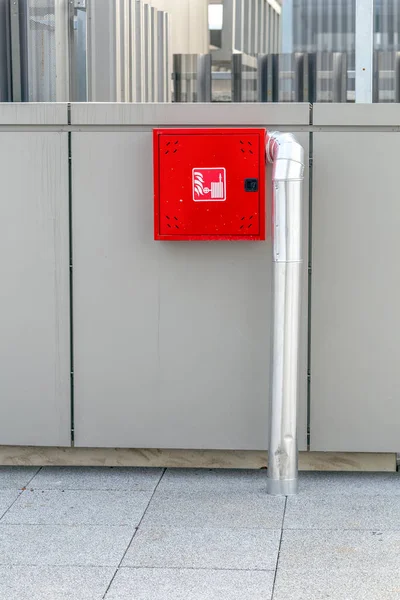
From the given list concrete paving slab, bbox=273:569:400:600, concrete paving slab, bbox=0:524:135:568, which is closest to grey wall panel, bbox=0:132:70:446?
concrete paving slab, bbox=0:524:135:568

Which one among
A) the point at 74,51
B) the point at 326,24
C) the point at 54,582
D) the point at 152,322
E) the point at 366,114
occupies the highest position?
the point at 326,24

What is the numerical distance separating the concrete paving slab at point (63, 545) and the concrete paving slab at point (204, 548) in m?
0.08

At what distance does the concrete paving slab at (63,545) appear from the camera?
163 inches

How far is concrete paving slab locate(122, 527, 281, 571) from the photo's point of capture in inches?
161

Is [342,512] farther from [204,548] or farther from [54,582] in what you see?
[54,582]

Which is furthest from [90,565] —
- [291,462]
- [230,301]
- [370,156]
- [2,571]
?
[370,156]

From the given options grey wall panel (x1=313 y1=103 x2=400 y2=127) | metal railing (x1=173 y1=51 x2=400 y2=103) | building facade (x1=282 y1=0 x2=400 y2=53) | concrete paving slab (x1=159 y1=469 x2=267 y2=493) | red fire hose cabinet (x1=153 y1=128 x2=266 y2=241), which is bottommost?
concrete paving slab (x1=159 y1=469 x2=267 y2=493)

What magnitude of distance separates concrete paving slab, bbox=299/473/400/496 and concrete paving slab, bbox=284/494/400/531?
0.22ft

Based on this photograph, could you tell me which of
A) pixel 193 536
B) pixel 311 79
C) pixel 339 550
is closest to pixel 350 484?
pixel 339 550

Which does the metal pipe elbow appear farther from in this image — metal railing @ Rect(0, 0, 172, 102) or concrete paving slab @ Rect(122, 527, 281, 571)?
metal railing @ Rect(0, 0, 172, 102)

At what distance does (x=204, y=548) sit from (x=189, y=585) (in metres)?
0.40

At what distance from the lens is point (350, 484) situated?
5.19m

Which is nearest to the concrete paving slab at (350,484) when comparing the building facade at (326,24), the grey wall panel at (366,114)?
the grey wall panel at (366,114)

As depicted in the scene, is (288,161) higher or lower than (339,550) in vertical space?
higher
